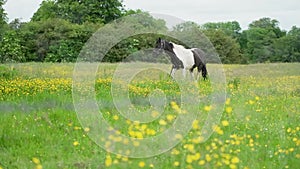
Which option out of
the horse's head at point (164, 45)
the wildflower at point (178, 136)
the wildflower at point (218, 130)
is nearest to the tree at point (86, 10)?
the horse's head at point (164, 45)

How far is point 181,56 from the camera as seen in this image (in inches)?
723

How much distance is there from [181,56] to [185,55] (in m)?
0.16

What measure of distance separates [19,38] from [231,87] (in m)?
38.0

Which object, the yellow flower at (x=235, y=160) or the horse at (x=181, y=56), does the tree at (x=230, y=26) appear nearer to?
the horse at (x=181, y=56)

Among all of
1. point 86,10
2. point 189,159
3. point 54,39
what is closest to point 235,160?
point 189,159

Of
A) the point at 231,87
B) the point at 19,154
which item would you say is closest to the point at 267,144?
the point at 19,154

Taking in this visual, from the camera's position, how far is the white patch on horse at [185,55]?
1813cm

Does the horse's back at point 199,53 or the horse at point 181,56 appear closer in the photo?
the horse at point 181,56

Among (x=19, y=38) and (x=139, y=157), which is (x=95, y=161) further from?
(x=19, y=38)

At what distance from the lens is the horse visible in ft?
57.8

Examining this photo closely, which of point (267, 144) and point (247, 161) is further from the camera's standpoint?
point (267, 144)

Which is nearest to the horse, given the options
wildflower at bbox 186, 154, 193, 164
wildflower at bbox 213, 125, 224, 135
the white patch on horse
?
the white patch on horse

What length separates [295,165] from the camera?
7.19 metres

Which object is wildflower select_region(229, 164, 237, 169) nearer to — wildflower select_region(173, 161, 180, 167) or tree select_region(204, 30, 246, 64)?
wildflower select_region(173, 161, 180, 167)
